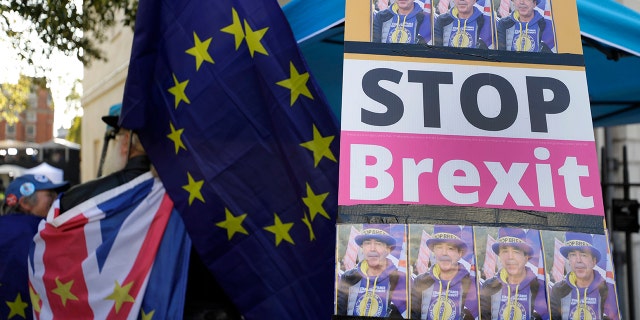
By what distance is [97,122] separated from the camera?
43.9 ft

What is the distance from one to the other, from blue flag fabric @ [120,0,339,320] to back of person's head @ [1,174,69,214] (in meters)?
1.14

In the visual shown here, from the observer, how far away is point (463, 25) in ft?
7.20

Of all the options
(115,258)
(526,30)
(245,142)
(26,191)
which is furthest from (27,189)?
(526,30)

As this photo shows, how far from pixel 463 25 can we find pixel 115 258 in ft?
6.92

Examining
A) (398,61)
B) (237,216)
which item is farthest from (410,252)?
(237,216)

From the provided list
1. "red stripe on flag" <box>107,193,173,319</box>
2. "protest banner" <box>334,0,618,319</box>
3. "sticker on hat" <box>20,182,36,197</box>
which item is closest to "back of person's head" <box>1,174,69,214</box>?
"sticker on hat" <box>20,182,36,197</box>

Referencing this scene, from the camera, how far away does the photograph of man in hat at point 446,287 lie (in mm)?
1898

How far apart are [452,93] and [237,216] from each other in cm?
145

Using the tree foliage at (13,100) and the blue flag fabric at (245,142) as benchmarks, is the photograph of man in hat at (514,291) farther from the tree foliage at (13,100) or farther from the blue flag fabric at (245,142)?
the tree foliage at (13,100)

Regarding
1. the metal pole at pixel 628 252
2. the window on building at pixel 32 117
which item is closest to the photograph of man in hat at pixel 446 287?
the metal pole at pixel 628 252

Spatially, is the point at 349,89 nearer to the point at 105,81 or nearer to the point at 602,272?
the point at 602,272

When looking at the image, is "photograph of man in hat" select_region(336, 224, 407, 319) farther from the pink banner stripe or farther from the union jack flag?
the union jack flag

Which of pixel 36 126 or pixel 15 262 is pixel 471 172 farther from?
pixel 36 126

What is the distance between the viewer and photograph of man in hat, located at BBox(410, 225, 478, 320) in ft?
6.23
